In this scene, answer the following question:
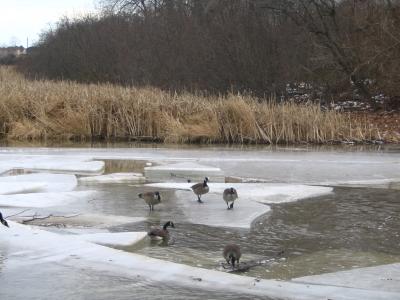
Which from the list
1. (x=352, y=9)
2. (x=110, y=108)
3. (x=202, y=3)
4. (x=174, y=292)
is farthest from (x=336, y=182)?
(x=202, y=3)

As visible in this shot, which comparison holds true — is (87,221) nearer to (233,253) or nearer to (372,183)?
(233,253)

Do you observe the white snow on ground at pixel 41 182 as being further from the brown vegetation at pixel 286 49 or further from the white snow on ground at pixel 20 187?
the brown vegetation at pixel 286 49

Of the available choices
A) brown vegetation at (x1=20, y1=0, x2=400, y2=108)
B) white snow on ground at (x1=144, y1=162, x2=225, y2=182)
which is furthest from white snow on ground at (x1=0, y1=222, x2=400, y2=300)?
brown vegetation at (x1=20, y1=0, x2=400, y2=108)

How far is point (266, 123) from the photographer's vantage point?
683 inches

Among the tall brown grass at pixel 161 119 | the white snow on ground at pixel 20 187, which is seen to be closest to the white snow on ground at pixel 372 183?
the white snow on ground at pixel 20 187

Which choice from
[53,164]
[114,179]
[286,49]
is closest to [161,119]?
[53,164]

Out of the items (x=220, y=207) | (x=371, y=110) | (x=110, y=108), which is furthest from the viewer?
(x=371, y=110)

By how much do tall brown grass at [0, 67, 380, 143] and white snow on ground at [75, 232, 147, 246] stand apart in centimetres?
1180

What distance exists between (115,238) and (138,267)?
0.96 meters

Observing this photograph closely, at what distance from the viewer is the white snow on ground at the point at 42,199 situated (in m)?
7.14

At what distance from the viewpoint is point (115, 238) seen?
539 centimetres

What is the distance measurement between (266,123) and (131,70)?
18.0 meters

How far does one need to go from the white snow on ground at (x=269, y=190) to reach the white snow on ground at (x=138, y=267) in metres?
3.11

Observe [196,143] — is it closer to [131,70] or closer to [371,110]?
[371,110]
